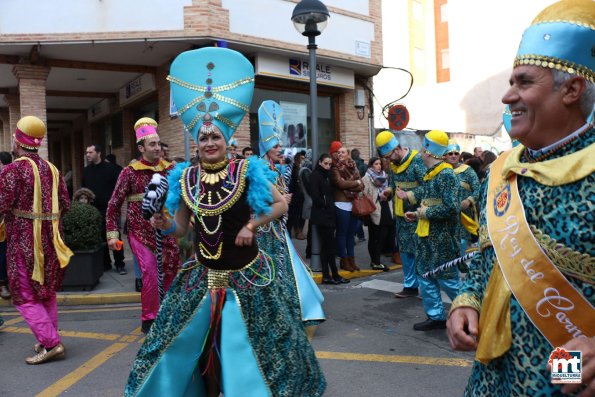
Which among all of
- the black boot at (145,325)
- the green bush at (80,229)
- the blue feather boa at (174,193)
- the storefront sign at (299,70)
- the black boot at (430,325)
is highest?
the storefront sign at (299,70)

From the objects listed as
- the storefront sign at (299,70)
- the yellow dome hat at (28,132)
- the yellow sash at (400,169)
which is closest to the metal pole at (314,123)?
the yellow sash at (400,169)

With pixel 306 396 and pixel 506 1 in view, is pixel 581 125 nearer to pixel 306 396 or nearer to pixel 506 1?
pixel 306 396

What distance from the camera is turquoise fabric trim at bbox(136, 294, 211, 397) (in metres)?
2.94

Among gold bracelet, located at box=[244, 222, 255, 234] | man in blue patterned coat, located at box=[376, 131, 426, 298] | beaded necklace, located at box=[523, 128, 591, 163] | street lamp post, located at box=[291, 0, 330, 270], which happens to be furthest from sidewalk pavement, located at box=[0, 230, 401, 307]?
beaded necklace, located at box=[523, 128, 591, 163]

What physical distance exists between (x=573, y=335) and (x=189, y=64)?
8.53 ft

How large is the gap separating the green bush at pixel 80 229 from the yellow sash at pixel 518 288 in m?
6.84

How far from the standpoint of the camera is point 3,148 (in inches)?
815

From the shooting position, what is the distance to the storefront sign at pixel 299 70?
1238 cm

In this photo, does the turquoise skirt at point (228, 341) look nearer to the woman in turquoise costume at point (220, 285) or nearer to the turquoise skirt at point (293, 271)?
the woman in turquoise costume at point (220, 285)

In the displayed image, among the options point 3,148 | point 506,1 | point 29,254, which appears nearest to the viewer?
point 29,254

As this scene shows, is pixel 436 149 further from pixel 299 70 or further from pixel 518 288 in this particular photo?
pixel 299 70

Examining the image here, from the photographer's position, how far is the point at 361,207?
361 inches

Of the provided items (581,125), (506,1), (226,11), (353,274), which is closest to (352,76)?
(226,11)

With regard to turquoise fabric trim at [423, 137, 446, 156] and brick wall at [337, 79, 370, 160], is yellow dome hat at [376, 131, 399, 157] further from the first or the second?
brick wall at [337, 79, 370, 160]
